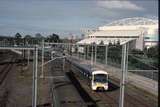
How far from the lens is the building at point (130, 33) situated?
399 feet

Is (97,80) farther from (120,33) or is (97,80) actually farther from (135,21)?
(135,21)

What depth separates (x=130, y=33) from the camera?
135 metres

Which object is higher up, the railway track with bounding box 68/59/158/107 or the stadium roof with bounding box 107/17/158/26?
the stadium roof with bounding box 107/17/158/26

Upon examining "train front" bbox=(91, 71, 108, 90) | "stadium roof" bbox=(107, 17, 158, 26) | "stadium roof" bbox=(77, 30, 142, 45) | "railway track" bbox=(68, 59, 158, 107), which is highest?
"stadium roof" bbox=(107, 17, 158, 26)

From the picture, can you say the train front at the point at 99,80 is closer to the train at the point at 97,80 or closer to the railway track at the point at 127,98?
the train at the point at 97,80

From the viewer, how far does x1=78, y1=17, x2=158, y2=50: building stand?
399 feet

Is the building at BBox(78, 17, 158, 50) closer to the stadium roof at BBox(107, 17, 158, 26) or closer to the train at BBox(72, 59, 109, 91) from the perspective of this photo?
the stadium roof at BBox(107, 17, 158, 26)

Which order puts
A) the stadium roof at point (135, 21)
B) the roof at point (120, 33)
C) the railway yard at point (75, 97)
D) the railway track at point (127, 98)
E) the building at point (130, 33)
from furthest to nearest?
the stadium roof at point (135, 21), the roof at point (120, 33), the building at point (130, 33), the railway track at point (127, 98), the railway yard at point (75, 97)

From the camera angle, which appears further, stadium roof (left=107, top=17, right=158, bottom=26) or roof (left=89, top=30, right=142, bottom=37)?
stadium roof (left=107, top=17, right=158, bottom=26)

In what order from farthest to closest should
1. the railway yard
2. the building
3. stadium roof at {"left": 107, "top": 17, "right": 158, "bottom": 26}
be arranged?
stadium roof at {"left": 107, "top": 17, "right": 158, "bottom": 26}
the building
the railway yard

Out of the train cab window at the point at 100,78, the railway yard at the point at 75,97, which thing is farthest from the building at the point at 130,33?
the train cab window at the point at 100,78

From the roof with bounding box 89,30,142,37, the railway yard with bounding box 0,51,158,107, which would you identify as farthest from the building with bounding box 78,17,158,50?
the railway yard with bounding box 0,51,158,107

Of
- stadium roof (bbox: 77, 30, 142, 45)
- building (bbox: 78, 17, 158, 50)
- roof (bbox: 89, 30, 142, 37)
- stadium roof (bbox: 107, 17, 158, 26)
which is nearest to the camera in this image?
building (bbox: 78, 17, 158, 50)

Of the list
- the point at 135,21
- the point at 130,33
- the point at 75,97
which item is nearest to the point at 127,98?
the point at 75,97
